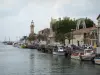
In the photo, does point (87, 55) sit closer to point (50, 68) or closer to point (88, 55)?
point (88, 55)

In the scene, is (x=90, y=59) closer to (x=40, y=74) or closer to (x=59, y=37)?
(x=40, y=74)

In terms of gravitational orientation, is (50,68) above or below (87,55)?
below

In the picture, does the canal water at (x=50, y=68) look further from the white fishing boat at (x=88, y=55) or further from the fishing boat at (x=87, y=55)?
the white fishing boat at (x=88, y=55)

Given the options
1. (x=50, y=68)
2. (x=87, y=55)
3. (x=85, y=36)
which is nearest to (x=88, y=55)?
(x=87, y=55)

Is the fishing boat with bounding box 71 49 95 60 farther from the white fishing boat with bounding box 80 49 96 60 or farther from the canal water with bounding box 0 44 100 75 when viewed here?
the canal water with bounding box 0 44 100 75

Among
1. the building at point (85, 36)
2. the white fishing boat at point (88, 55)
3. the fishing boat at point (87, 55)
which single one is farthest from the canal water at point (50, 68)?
the building at point (85, 36)

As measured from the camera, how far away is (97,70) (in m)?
55.6

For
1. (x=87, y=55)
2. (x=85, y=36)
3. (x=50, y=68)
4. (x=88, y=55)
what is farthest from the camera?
(x=85, y=36)

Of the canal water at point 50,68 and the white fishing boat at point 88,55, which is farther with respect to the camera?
the white fishing boat at point 88,55

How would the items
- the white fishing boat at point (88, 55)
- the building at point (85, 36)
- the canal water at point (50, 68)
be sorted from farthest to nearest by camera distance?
the building at point (85, 36)
the white fishing boat at point (88, 55)
the canal water at point (50, 68)

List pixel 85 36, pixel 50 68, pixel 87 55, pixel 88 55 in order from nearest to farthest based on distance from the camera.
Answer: pixel 50 68
pixel 88 55
pixel 87 55
pixel 85 36

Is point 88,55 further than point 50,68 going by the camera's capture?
Yes

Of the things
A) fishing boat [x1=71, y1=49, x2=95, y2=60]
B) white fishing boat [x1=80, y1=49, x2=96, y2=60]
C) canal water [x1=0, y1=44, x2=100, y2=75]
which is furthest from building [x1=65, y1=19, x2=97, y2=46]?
canal water [x1=0, y1=44, x2=100, y2=75]

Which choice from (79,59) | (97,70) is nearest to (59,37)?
(79,59)
